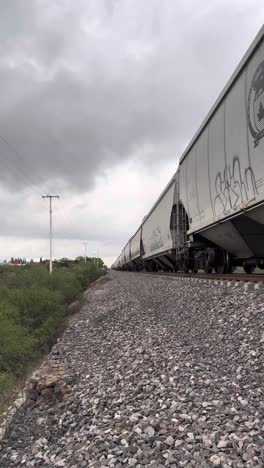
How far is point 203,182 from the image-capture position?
11.3 m

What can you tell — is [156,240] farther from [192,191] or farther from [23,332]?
[23,332]

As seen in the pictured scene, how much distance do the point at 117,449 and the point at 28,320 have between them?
10.5 metres

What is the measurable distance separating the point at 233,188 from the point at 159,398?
210 inches

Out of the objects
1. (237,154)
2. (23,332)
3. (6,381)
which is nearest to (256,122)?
(237,154)

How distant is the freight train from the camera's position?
717 centimetres

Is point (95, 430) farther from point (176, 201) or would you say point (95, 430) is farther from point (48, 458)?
point (176, 201)

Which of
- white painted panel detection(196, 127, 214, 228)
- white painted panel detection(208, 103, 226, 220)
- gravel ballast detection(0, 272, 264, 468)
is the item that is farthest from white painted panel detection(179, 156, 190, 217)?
gravel ballast detection(0, 272, 264, 468)

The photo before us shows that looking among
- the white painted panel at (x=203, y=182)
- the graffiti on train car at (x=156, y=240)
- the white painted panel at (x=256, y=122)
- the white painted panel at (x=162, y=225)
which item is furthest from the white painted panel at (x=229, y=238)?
the graffiti on train car at (x=156, y=240)

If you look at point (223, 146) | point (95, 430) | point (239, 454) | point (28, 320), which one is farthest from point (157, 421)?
point (28, 320)

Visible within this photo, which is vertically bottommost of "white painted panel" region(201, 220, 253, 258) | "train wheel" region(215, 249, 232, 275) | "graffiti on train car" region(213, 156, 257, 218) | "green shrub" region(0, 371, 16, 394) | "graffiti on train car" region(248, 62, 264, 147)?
"green shrub" region(0, 371, 16, 394)

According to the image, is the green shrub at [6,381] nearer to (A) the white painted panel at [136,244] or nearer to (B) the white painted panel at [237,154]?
(B) the white painted panel at [237,154]

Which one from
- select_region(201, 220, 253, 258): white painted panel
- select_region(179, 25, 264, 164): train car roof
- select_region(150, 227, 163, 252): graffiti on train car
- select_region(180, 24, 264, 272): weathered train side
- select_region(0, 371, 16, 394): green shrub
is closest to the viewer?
select_region(179, 25, 264, 164): train car roof

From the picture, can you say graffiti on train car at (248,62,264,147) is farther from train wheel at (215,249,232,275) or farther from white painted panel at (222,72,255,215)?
train wheel at (215,249,232,275)

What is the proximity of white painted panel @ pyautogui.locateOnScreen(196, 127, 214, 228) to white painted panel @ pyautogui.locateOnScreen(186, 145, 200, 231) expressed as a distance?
1.48ft
